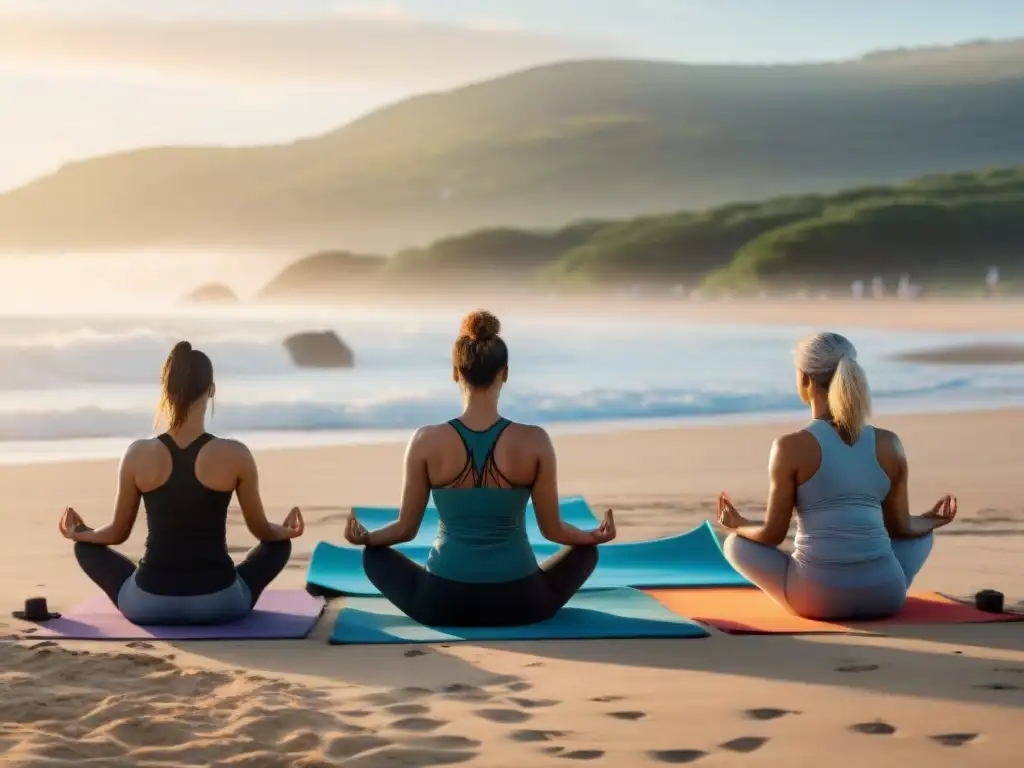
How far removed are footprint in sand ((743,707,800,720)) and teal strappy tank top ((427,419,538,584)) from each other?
1135 millimetres

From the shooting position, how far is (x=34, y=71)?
31531 millimetres

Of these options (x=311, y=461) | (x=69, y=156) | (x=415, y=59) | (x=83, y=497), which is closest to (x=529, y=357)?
(x=415, y=59)

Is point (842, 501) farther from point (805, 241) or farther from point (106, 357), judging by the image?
point (805, 241)

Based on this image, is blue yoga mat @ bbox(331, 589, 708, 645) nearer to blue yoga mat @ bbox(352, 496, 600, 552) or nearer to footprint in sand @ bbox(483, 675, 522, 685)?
footprint in sand @ bbox(483, 675, 522, 685)

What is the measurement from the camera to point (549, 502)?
14.6 ft

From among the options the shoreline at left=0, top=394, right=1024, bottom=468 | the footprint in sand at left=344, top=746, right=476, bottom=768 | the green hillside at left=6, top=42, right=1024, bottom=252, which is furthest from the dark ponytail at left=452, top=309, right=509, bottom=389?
the green hillside at left=6, top=42, right=1024, bottom=252

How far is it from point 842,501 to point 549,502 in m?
0.91

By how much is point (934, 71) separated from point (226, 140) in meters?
17.5

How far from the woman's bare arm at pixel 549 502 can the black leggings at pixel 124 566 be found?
893 millimetres

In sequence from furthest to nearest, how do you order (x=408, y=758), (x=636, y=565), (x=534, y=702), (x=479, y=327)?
(x=636, y=565), (x=479, y=327), (x=534, y=702), (x=408, y=758)

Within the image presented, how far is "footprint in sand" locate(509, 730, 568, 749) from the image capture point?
3260 mm

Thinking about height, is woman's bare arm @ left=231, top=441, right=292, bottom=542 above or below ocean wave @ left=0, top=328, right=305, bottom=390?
below

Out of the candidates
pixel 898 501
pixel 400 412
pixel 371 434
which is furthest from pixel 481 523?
pixel 400 412

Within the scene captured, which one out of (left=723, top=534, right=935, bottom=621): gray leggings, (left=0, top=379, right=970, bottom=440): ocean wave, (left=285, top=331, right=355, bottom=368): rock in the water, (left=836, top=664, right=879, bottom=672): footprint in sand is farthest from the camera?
(left=285, top=331, right=355, bottom=368): rock in the water
